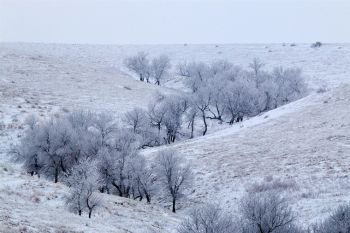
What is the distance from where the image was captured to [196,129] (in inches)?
1939

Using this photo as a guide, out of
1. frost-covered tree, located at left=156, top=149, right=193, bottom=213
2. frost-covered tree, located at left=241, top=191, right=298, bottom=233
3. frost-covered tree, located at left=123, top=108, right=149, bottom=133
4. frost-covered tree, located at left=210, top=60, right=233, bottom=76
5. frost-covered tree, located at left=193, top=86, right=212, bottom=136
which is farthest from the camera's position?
frost-covered tree, located at left=210, top=60, right=233, bottom=76

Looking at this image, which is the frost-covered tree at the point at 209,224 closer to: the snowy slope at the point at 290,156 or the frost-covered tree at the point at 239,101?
the snowy slope at the point at 290,156

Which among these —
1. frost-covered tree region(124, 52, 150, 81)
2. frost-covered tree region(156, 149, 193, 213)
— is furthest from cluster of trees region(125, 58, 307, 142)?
frost-covered tree region(156, 149, 193, 213)

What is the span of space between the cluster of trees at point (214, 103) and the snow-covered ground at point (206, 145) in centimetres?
471

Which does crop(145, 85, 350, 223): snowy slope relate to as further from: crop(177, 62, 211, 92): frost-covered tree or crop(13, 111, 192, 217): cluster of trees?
crop(177, 62, 211, 92): frost-covered tree

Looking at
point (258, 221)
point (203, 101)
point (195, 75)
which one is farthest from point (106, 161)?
point (195, 75)

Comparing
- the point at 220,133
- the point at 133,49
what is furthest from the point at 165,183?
the point at 133,49

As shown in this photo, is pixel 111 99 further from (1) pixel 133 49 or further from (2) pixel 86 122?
(1) pixel 133 49

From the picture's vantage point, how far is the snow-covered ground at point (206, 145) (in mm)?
20344

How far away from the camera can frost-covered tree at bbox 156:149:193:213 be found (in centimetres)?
2733

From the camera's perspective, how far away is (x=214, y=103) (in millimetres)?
51031

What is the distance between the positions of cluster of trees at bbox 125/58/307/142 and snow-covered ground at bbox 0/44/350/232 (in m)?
4.71

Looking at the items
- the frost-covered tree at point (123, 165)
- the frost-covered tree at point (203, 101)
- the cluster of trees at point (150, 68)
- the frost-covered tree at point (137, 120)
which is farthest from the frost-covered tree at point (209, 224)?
the cluster of trees at point (150, 68)

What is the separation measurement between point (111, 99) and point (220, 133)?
1761 centimetres
